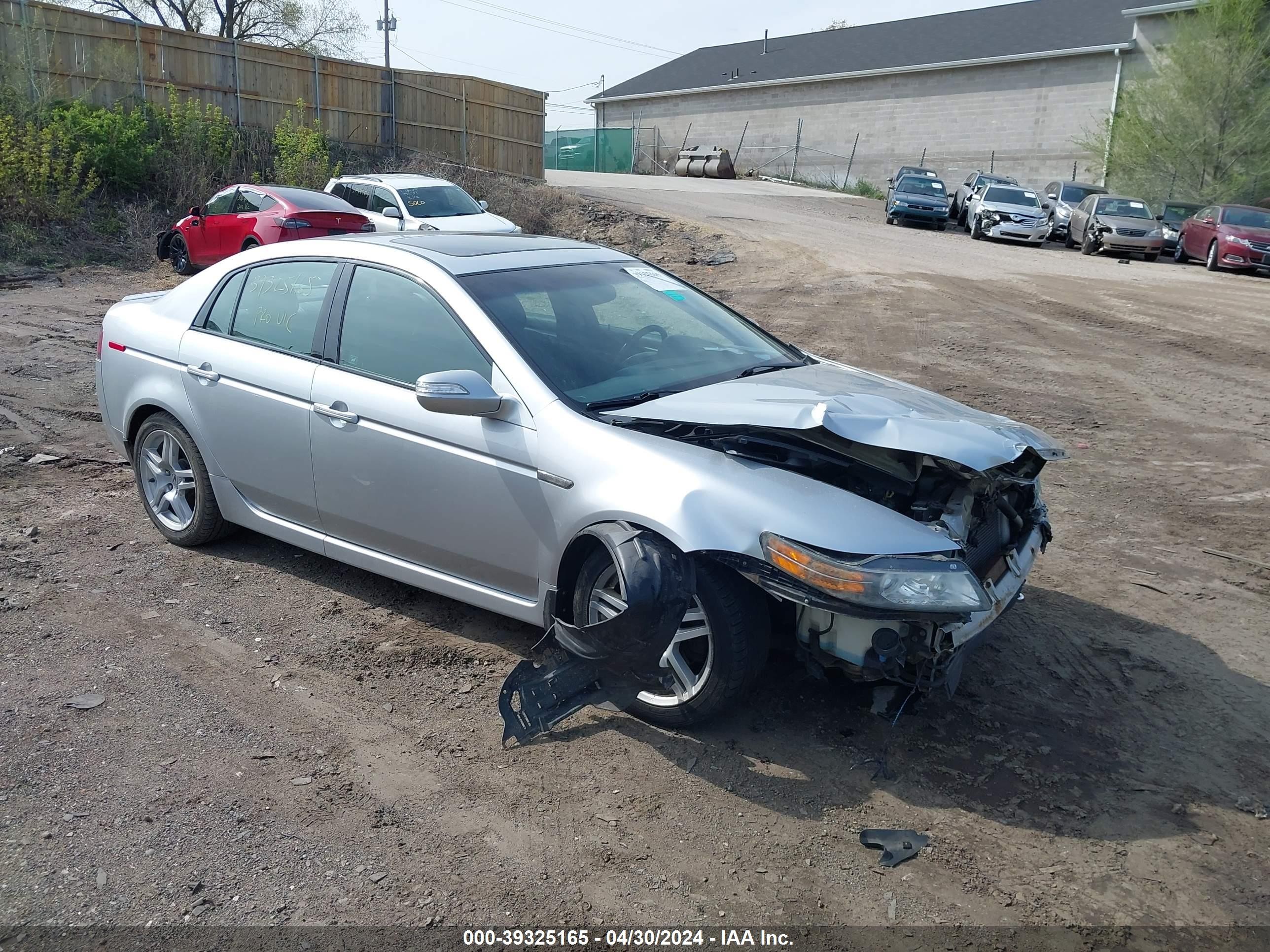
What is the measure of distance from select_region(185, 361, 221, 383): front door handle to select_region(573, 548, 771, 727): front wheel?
2374 millimetres

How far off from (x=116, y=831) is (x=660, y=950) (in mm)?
1748

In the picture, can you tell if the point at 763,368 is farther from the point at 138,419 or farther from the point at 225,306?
the point at 138,419

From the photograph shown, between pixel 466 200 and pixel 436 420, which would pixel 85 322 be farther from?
pixel 436 420

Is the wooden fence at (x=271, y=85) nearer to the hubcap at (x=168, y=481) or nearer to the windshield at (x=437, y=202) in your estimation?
the windshield at (x=437, y=202)

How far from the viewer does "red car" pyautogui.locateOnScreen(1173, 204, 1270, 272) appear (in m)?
20.6

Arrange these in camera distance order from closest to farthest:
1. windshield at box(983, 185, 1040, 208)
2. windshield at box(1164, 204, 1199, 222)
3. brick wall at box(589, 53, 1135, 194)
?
windshield at box(1164, 204, 1199, 222)
windshield at box(983, 185, 1040, 208)
brick wall at box(589, 53, 1135, 194)

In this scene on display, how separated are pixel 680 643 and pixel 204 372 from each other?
9.58ft

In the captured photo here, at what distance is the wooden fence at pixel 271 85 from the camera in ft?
70.9

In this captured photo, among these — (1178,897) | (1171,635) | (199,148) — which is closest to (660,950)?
(1178,897)

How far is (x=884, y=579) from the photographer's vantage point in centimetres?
336

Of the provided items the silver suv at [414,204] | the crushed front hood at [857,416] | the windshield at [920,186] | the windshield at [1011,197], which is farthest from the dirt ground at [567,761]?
the windshield at [920,186]

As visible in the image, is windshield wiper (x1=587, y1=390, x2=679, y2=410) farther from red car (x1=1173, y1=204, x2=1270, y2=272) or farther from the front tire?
red car (x1=1173, y1=204, x2=1270, y2=272)

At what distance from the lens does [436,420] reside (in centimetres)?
423

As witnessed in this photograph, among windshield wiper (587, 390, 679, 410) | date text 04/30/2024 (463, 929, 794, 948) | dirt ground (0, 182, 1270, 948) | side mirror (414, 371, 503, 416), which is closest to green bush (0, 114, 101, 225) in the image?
dirt ground (0, 182, 1270, 948)
